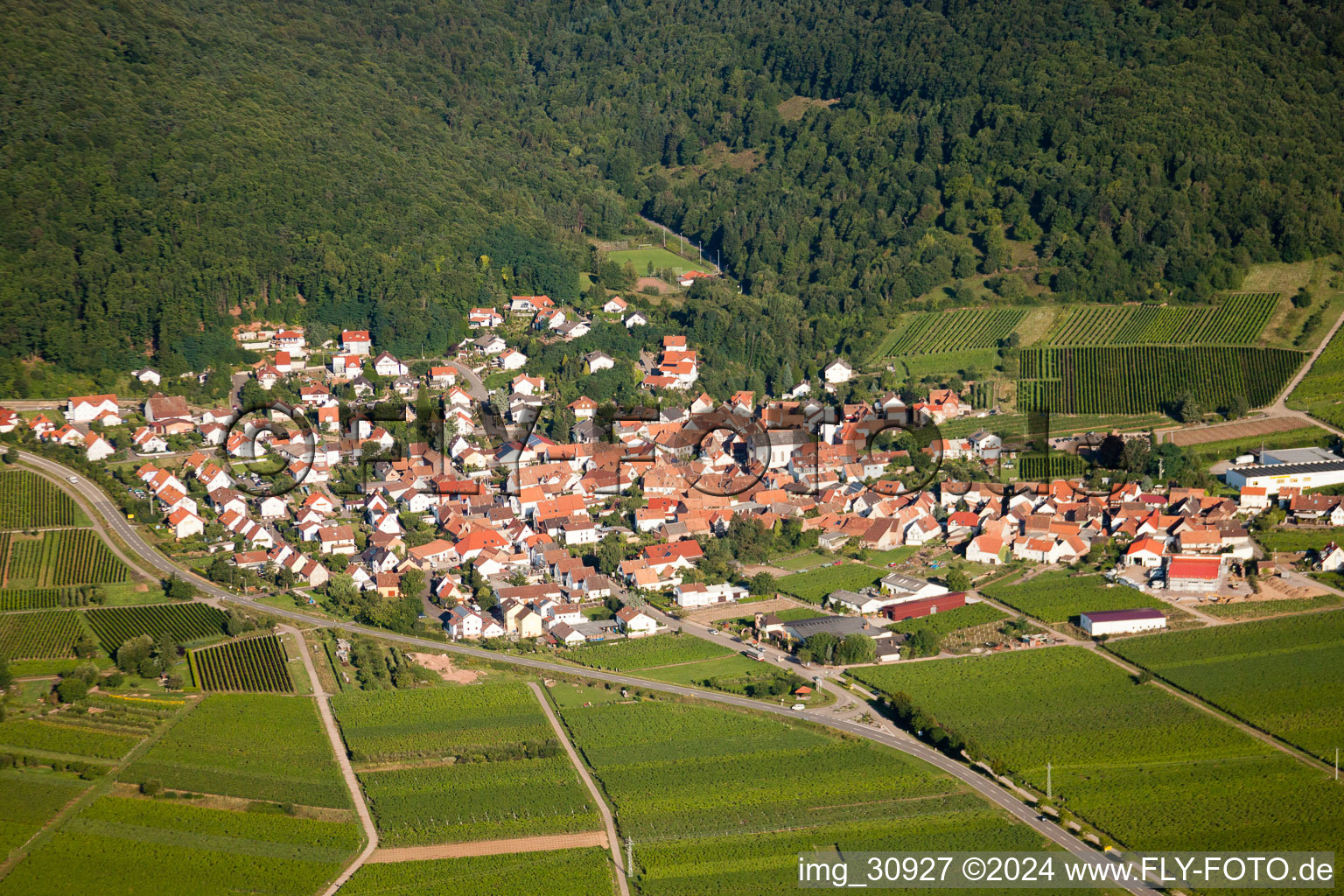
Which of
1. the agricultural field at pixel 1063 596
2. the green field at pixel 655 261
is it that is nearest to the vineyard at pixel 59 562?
the agricultural field at pixel 1063 596

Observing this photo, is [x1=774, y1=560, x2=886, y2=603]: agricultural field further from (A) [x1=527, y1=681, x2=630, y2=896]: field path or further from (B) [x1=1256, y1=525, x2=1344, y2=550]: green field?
(B) [x1=1256, y1=525, x2=1344, y2=550]: green field

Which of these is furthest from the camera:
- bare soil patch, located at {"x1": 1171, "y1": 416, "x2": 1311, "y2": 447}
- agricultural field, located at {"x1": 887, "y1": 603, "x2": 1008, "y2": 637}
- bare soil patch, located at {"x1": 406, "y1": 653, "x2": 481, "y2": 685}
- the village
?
bare soil patch, located at {"x1": 1171, "y1": 416, "x2": 1311, "y2": 447}

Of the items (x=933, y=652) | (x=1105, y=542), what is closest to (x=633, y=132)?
(x=1105, y=542)

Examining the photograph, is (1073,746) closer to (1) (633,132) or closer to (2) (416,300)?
(2) (416,300)

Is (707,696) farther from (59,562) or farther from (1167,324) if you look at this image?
(1167,324)

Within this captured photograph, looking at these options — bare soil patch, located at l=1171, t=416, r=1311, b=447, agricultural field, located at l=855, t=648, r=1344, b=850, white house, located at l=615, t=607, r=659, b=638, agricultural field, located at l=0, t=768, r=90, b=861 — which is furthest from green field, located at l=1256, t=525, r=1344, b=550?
agricultural field, located at l=0, t=768, r=90, b=861
